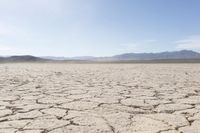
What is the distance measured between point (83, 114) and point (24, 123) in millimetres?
578

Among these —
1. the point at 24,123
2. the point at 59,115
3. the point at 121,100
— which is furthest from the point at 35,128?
the point at 121,100

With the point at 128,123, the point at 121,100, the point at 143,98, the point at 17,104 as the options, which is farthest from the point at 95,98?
the point at 128,123

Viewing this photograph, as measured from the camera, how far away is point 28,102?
351cm

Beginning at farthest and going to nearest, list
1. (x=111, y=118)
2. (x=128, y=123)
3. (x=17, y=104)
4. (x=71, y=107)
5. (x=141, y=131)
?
(x=17, y=104) < (x=71, y=107) < (x=111, y=118) < (x=128, y=123) < (x=141, y=131)

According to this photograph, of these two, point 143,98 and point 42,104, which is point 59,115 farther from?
point 143,98

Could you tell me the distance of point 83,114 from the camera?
9.29 ft

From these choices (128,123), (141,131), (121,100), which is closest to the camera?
(141,131)

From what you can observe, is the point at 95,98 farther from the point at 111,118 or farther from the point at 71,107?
the point at 111,118

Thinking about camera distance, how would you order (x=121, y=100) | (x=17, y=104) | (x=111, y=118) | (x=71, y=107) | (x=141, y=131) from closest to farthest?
(x=141, y=131)
(x=111, y=118)
(x=71, y=107)
(x=17, y=104)
(x=121, y=100)

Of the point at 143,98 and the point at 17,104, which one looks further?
the point at 143,98

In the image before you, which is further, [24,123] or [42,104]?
[42,104]

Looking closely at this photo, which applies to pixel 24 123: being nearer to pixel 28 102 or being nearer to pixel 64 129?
pixel 64 129

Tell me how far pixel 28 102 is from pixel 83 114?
957 mm

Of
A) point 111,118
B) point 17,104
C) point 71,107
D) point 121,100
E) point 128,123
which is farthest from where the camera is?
point 121,100
